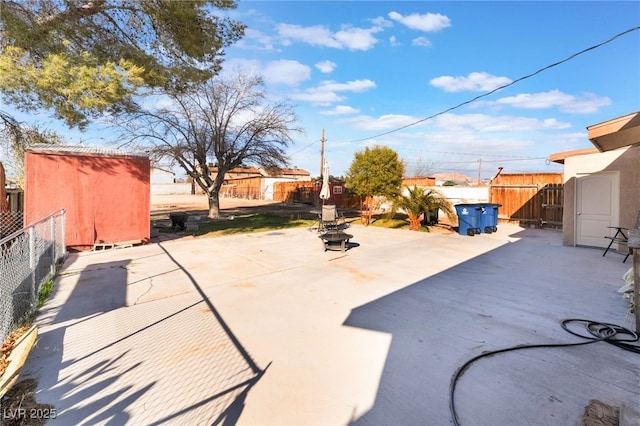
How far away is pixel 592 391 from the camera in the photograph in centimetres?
244

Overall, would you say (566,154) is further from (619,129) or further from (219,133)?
(219,133)

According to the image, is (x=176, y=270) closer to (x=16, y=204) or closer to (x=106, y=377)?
(x=106, y=377)

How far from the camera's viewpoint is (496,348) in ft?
10.2

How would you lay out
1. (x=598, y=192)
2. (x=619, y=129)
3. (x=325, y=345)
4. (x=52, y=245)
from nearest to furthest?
(x=325, y=345) → (x=619, y=129) → (x=52, y=245) → (x=598, y=192)

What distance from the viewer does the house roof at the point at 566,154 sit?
28.4 ft

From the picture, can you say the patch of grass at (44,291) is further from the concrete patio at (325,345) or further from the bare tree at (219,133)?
the bare tree at (219,133)

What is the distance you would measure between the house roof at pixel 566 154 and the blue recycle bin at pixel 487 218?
263cm

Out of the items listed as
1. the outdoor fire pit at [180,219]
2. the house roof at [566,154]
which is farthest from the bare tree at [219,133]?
the house roof at [566,154]

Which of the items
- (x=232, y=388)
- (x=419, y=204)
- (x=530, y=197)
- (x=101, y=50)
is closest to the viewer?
(x=232, y=388)

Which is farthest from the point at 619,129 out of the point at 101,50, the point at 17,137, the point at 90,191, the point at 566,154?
the point at 17,137

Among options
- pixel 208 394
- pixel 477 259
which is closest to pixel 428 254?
pixel 477 259

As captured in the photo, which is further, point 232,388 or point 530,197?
point 530,197

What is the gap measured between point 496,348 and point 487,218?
994cm

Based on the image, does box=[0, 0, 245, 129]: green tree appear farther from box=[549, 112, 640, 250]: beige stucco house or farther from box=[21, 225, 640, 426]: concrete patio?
box=[549, 112, 640, 250]: beige stucco house
